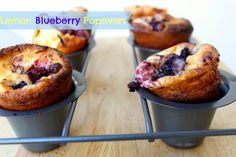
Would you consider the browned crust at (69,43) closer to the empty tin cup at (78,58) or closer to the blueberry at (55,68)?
the empty tin cup at (78,58)

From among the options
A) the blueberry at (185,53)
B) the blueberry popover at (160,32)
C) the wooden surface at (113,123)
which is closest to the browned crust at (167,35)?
the blueberry popover at (160,32)

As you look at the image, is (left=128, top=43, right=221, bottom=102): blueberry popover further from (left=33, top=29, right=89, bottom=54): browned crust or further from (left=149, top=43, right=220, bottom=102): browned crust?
(left=33, top=29, right=89, bottom=54): browned crust

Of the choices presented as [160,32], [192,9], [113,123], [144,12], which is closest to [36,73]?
[113,123]

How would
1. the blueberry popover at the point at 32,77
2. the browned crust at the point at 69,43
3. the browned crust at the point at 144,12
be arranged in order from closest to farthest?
1. the blueberry popover at the point at 32,77
2. the browned crust at the point at 69,43
3. the browned crust at the point at 144,12

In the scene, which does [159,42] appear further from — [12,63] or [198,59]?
[12,63]

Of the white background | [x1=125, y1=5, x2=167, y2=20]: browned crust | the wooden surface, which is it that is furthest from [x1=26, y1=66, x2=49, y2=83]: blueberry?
the white background

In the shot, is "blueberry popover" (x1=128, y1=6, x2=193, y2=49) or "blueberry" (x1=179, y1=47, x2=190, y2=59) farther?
"blueberry popover" (x1=128, y1=6, x2=193, y2=49)
